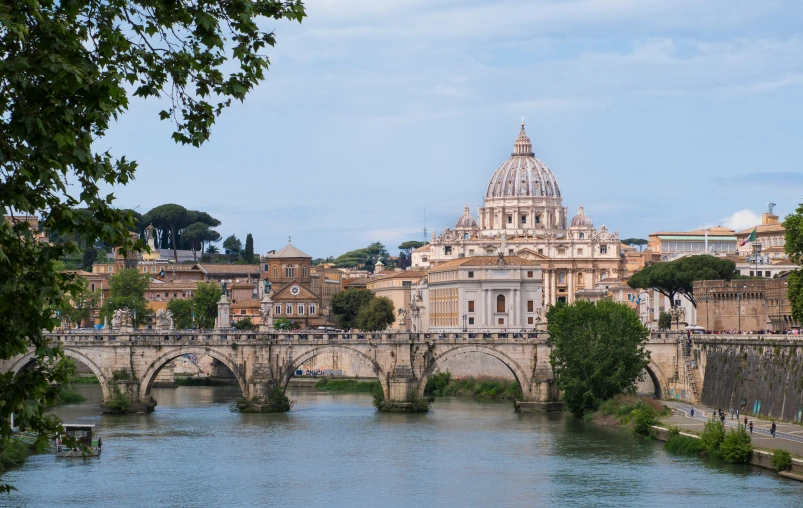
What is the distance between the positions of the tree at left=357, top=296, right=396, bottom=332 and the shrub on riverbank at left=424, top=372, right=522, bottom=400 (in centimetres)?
3163

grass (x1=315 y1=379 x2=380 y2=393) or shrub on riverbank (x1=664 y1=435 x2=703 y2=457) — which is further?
grass (x1=315 y1=379 x2=380 y2=393)

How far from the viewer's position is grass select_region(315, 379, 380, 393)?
87500 millimetres

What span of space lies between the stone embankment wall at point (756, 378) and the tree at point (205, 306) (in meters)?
57.2

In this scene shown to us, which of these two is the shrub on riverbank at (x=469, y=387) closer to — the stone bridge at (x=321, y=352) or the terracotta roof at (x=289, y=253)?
the stone bridge at (x=321, y=352)

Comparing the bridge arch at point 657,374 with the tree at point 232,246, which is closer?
the bridge arch at point 657,374

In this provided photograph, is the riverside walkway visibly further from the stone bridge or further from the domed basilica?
the domed basilica

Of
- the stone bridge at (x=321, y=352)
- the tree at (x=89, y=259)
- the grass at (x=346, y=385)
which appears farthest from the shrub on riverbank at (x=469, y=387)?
the tree at (x=89, y=259)

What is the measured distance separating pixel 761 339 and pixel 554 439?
31.5ft

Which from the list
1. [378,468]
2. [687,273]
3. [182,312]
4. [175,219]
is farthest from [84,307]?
[378,468]

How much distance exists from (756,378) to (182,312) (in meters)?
66.6

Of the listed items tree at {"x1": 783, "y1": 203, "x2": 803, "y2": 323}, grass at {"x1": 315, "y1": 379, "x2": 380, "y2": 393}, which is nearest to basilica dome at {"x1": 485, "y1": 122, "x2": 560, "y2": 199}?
grass at {"x1": 315, "y1": 379, "x2": 380, "y2": 393}

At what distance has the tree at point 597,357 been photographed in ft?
197

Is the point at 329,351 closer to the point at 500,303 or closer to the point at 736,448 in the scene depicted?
the point at 736,448

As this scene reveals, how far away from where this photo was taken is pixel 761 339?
185 ft
